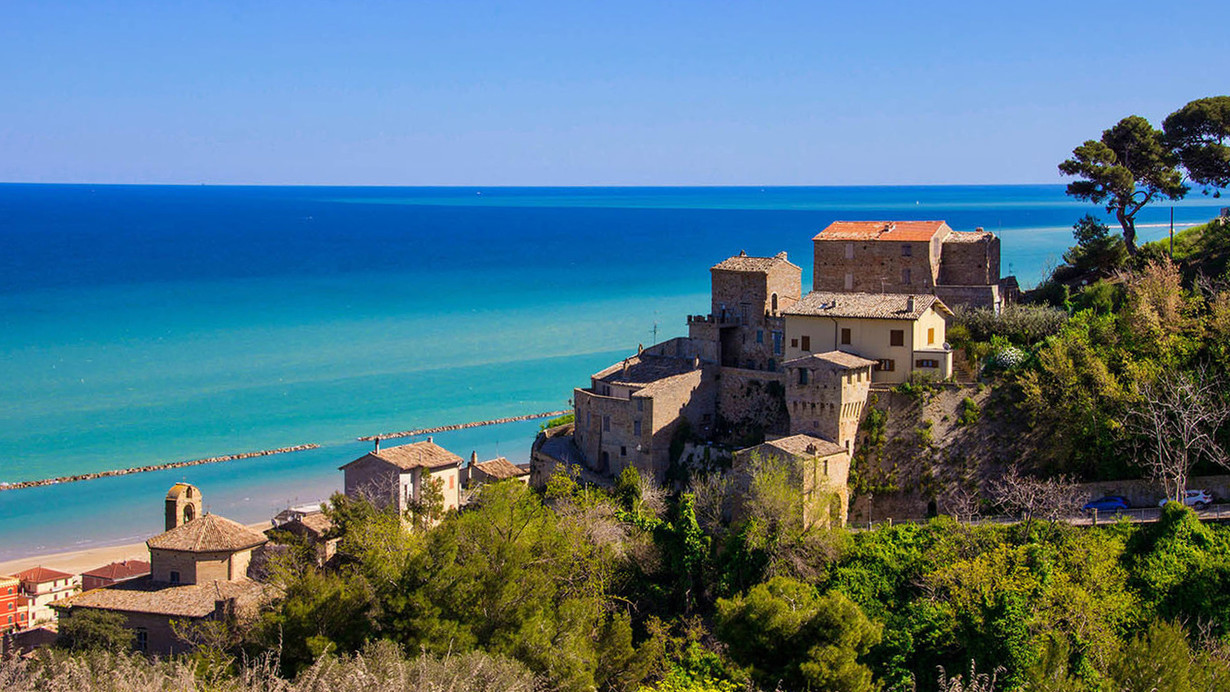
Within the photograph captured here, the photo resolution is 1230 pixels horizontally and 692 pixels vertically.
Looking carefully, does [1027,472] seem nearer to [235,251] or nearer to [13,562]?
[13,562]

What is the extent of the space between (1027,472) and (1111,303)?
30.5ft

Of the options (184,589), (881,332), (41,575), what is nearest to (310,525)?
(184,589)

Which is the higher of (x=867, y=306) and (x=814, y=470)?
(x=867, y=306)

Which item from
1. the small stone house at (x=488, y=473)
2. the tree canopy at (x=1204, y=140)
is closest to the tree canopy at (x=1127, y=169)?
→ the tree canopy at (x=1204, y=140)

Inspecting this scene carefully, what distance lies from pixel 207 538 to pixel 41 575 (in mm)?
8661

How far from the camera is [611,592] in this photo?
34469 millimetres

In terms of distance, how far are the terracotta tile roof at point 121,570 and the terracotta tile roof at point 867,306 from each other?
69.9 feet

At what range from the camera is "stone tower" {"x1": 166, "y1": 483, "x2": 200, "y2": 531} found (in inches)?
1495

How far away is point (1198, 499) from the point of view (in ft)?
108

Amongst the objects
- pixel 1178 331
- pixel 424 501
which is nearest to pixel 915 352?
pixel 1178 331

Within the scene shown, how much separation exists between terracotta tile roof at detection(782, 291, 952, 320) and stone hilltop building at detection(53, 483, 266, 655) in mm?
17184

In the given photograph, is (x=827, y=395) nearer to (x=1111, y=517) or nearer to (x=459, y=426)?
(x=1111, y=517)

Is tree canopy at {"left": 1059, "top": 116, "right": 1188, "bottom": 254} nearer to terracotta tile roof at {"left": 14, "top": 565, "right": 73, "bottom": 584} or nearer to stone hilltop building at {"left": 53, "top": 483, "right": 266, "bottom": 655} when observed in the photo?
stone hilltop building at {"left": 53, "top": 483, "right": 266, "bottom": 655}

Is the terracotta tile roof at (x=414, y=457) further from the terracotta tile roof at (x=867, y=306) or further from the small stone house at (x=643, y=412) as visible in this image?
the terracotta tile roof at (x=867, y=306)
